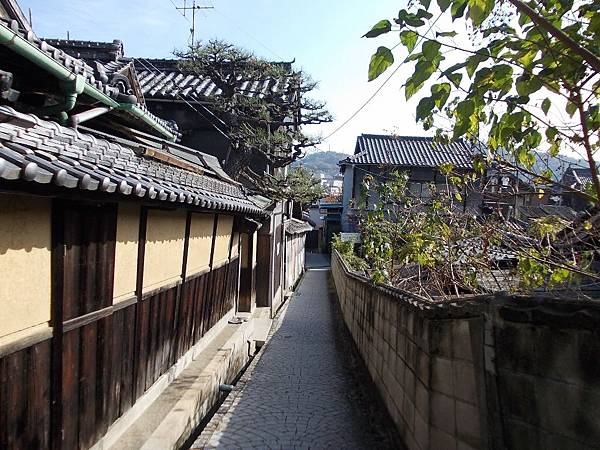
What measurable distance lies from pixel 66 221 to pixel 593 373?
13.2 feet

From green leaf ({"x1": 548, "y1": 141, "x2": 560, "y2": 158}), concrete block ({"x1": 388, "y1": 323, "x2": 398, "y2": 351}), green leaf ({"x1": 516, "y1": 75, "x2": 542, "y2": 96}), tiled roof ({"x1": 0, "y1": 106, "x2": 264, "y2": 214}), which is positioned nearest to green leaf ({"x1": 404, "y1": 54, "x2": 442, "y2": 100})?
green leaf ({"x1": 516, "y1": 75, "x2": 542, "y2": 96})

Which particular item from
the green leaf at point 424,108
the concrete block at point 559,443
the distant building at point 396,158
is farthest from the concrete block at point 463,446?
the distant building at point 396,158

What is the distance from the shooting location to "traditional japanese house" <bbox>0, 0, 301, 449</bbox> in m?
3.46

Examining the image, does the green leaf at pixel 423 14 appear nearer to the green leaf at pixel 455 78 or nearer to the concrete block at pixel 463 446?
the green leaf at pixel 455 78

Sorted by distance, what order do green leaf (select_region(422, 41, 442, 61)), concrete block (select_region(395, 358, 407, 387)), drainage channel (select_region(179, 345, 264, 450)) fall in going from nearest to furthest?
green leaf (select_region(422, 41, 442, 61))
concrete block (select_region(395, 358, 407, 387))
drainage channel (select_region(179, 345, 264, 450))

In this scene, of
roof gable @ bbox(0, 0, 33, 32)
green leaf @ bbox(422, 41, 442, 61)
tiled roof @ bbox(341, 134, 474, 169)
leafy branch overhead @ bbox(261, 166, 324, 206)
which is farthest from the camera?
tiled roof @ bbox(341, 134, 474, 169)

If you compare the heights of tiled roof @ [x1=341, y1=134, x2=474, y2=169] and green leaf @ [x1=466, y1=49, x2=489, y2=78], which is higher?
tiled roof @ [x1=341, y1=134, x2=474, y2=169]

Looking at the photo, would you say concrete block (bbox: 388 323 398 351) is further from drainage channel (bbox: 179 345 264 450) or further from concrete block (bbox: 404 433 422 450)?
drainage channel (bbox: 179 345 264 450)

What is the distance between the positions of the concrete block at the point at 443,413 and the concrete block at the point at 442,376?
0.06 meters

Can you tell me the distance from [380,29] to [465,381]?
2.54 metres

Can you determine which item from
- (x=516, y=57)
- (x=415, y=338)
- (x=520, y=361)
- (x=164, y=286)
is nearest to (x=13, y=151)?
(x=516, y=57)

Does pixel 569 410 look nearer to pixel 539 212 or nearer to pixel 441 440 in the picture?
pixel 441 440

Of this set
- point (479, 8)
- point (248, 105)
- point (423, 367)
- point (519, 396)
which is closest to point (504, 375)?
point (519, 396)

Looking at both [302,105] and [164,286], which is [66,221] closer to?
[164,286]
